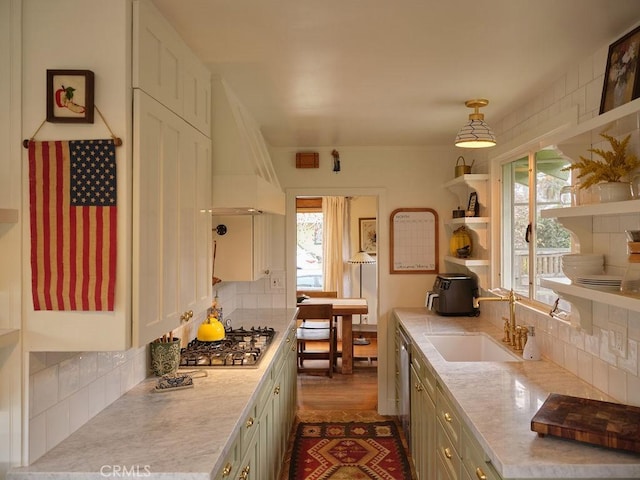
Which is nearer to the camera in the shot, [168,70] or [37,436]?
[37,436]

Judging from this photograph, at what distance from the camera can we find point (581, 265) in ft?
6.90

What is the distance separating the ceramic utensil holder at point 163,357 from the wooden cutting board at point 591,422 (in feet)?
5.42

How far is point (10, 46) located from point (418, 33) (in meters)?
1.45

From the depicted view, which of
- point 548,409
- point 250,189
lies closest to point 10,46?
point 250,189

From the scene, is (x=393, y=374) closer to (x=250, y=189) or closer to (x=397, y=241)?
(x=397, y=241)

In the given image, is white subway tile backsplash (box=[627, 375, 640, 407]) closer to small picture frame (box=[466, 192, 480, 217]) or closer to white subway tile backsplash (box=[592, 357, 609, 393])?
white subway tile backsplash (box=[592, 357, 609, 393])

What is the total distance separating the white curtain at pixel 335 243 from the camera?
7781 mm

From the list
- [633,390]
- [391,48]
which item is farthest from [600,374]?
[391,48]

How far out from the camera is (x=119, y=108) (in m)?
1.59

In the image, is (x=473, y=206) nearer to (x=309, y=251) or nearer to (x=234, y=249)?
(x=234, y=249)

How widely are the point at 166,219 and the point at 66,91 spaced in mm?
547

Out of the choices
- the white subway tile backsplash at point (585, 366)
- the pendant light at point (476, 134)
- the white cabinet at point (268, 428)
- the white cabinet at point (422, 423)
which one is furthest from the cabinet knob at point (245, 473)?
the pendant light at point (476, 134)

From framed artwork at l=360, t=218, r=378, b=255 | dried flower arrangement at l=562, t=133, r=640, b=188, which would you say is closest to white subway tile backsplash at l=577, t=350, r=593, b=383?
dried flower arrangement at l=562, t=133, r=640, b=188

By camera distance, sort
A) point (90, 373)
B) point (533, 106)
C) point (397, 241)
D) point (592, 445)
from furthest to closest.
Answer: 1. point (397, 241)
2. point (533, 106)
3. point (90, 373)
4. point (592, 445)
